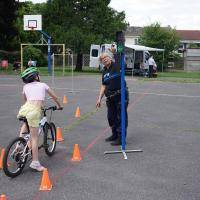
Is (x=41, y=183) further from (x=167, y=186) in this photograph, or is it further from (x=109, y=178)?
(x=167, y=186)

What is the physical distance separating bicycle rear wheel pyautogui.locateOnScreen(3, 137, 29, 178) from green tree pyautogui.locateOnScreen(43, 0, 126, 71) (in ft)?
104

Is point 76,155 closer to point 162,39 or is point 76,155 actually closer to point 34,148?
point 34,148

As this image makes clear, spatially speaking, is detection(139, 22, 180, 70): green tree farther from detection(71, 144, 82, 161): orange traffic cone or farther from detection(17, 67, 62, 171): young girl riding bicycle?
detection(17, 67, 62, 171): young girl riding bicycle

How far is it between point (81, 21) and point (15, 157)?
33.4m

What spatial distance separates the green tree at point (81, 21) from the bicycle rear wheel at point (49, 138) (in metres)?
30.4

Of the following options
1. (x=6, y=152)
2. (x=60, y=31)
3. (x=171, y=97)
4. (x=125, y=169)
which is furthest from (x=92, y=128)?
(x=60, y=31)

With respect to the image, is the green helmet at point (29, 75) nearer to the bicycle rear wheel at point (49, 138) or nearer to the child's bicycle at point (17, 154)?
the child's bicycle at point (17, 154)

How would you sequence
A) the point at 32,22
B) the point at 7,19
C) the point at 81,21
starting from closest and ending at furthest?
the point at 32,22 < the point at 7,19 < the point at 81,21

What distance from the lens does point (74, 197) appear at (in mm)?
5730

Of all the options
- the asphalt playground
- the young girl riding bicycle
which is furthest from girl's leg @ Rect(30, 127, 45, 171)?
the asphalt playground

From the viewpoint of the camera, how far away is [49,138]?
788 cm

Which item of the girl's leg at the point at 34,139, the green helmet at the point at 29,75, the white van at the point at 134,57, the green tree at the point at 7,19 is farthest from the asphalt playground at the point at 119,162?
the green tree at the point at 7,19

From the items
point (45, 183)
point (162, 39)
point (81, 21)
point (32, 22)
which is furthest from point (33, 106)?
point (162, 39)

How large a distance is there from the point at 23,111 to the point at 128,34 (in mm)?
88989
